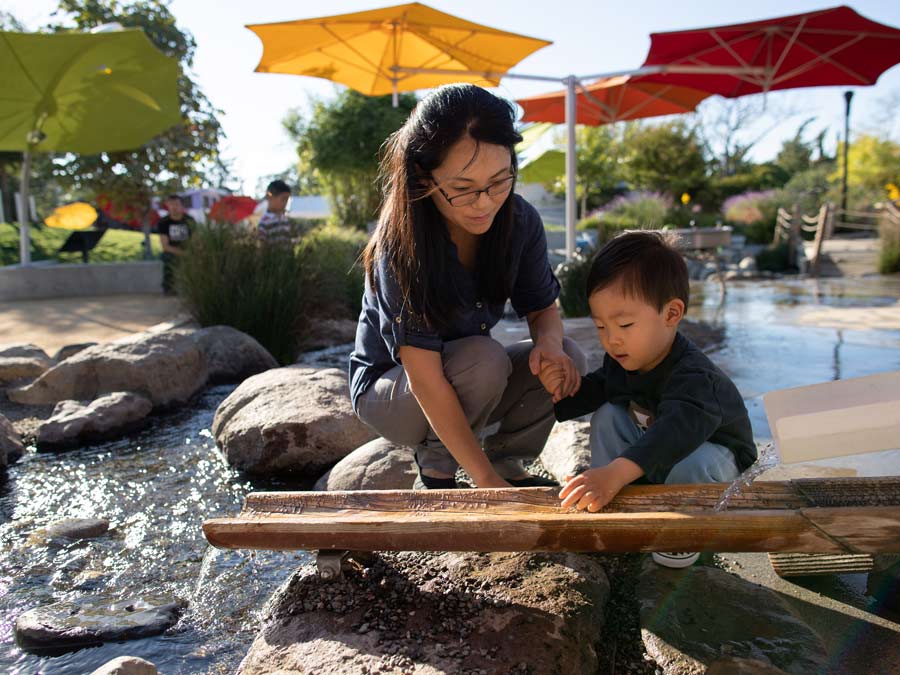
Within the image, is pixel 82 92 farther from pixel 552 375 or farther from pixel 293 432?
pixel 552 375

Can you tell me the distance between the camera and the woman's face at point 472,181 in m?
1.88

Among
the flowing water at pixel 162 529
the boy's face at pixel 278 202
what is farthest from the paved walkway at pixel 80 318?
the flowing water at pixel 162 529

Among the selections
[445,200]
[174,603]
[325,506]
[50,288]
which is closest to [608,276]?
[445,200]

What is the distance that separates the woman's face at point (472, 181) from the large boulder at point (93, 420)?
2.54 metres

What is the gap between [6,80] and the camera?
852 centimetres

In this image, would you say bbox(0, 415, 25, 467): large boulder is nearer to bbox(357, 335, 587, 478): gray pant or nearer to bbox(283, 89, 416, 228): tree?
bbox(357, 335, 587, 478): gray pant

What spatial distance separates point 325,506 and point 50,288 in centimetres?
888

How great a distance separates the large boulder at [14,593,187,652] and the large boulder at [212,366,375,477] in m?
1.08

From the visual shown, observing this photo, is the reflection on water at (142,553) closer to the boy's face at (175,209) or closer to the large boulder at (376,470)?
the large boulder at (376,470)

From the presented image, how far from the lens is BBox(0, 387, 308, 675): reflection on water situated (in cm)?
182

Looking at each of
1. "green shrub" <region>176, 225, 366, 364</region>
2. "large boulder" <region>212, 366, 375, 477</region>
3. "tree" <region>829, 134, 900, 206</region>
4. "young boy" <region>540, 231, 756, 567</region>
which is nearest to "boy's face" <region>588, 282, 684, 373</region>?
"young boy" <region>540, 231, 756, 567</region>

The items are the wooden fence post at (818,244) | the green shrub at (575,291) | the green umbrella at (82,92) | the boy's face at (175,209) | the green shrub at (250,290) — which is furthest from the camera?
the wooden fence post at (818,244)

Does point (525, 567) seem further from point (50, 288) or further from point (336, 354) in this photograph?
point (50, 288)

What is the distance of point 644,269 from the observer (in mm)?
1963
